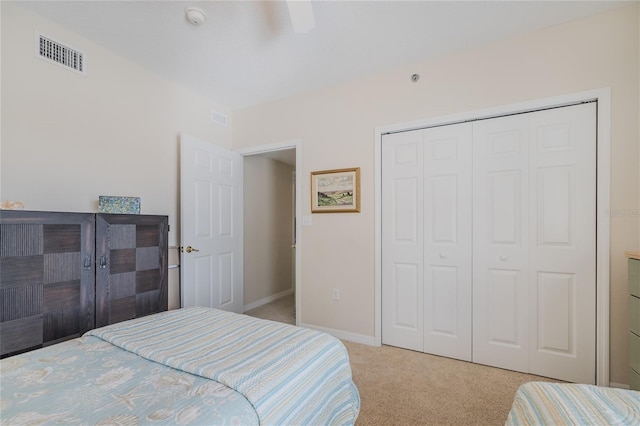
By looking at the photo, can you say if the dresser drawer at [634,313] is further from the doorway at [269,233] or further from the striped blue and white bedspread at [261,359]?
the doorway at [269,233]

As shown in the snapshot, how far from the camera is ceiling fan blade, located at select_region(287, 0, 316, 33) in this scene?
143 cm

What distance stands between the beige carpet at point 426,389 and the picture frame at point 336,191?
4.41 feet

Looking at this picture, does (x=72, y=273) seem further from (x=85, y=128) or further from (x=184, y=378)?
(x=184, y=378)

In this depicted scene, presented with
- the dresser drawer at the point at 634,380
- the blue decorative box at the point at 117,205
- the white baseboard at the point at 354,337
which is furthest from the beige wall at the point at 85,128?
the dresser drawer at the point at 634,380

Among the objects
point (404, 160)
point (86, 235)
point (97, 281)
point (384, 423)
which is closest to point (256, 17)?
point (404, 160)

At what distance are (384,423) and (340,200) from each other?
1825mm

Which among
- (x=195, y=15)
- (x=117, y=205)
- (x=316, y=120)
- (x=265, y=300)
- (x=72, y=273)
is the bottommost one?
(x=265, y=300)

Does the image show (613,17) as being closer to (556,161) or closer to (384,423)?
(556,161)

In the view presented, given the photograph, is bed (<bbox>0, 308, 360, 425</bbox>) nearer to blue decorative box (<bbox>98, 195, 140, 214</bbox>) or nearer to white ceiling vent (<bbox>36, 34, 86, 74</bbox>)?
blue decorative box (<bbox>98, 195, 140, 214</bbox>)

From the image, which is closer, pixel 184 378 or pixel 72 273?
pixel 184 378

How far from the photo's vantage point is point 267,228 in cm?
429

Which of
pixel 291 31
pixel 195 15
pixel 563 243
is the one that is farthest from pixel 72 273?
pixel 563 243

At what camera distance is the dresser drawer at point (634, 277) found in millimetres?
1597

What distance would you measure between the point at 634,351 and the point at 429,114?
2.07 metres
